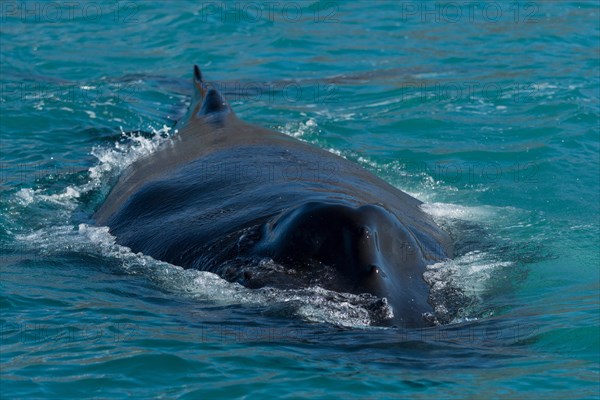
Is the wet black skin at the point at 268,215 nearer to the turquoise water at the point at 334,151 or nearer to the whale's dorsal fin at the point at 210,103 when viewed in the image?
the whale's dorsal fin at the point at 210,103

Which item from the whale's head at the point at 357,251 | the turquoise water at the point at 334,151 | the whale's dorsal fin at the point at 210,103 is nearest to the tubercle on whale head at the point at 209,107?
the whale's dorsal fin at the point at 210,103

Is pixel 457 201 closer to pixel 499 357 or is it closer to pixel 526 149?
pixel 526 149

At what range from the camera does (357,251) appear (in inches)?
272

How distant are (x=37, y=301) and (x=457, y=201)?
5.64 m

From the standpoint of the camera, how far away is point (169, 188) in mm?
9789

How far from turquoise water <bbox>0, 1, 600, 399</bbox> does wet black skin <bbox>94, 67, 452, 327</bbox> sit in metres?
0.18

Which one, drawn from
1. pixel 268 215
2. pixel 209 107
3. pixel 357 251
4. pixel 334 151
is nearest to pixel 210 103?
pixel 209 107

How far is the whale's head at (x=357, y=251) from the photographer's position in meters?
6.87

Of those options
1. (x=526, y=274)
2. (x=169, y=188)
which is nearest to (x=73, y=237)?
(x=169, y=188)

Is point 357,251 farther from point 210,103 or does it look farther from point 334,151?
point 334,151

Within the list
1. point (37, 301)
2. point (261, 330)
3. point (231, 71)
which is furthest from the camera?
point (231, 71)

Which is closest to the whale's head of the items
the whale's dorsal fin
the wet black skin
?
the wet black skin

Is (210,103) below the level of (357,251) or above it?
above

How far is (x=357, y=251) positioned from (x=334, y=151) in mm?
7047
